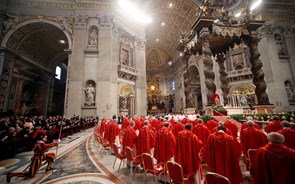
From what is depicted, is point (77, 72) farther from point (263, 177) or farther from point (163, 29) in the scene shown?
point (163, 29)

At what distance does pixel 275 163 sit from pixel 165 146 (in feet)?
6.04

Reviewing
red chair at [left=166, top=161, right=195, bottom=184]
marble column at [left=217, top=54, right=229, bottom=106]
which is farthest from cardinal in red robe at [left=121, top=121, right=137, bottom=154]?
marble column at [left=217, top=54, right=229, bottom=106]

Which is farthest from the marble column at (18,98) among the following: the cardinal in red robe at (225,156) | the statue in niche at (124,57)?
the cardinal in red robe at (225,156)

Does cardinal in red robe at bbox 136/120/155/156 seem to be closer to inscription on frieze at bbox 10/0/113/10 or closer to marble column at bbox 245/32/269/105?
marble column at bbox 245/32/269/105

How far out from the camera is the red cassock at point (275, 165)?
4.73 feet

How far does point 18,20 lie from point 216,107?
19.0 meters

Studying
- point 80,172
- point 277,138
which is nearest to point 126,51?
point 80,172

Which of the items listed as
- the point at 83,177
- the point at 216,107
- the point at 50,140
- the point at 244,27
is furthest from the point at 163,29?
the point at 83,177

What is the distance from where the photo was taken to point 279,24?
13953 mm

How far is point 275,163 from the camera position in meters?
1.50

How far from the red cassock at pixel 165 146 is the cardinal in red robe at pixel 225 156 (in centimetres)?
75

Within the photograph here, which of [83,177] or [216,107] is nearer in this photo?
[83,177]

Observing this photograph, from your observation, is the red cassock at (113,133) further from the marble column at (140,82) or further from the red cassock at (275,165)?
the marble column at (140,82)

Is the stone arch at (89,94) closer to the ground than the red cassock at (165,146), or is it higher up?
higher up
